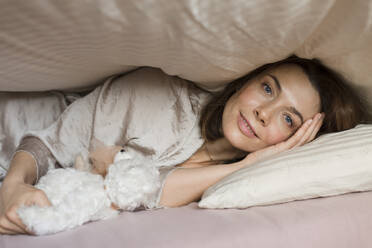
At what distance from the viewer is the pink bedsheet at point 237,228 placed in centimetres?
76

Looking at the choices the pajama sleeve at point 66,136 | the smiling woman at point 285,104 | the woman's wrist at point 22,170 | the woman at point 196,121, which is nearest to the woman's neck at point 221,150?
the woman at point 196,121

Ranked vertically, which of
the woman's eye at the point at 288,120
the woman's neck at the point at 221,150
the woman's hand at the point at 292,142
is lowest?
the woman's neck at the point at 221,150

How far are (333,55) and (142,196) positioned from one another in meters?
0.55

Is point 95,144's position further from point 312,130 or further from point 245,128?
point 312,130

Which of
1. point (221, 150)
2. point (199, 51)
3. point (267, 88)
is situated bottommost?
point (221, 150)

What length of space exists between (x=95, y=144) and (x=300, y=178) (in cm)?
56

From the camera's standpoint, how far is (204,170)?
1050mm

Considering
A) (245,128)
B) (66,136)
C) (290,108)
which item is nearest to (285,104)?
(290,108)

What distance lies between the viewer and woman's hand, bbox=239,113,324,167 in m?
1.09

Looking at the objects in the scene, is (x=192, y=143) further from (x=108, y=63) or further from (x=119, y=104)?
(x=108, y=63)

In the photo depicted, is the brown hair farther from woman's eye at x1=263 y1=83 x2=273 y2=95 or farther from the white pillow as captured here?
the white pillow

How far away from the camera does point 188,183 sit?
1025 millimetres

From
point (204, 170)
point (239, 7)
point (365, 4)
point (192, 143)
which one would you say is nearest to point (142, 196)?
point (204, 170)

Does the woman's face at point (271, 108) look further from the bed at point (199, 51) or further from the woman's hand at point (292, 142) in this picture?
the bed at point (199, 51)
